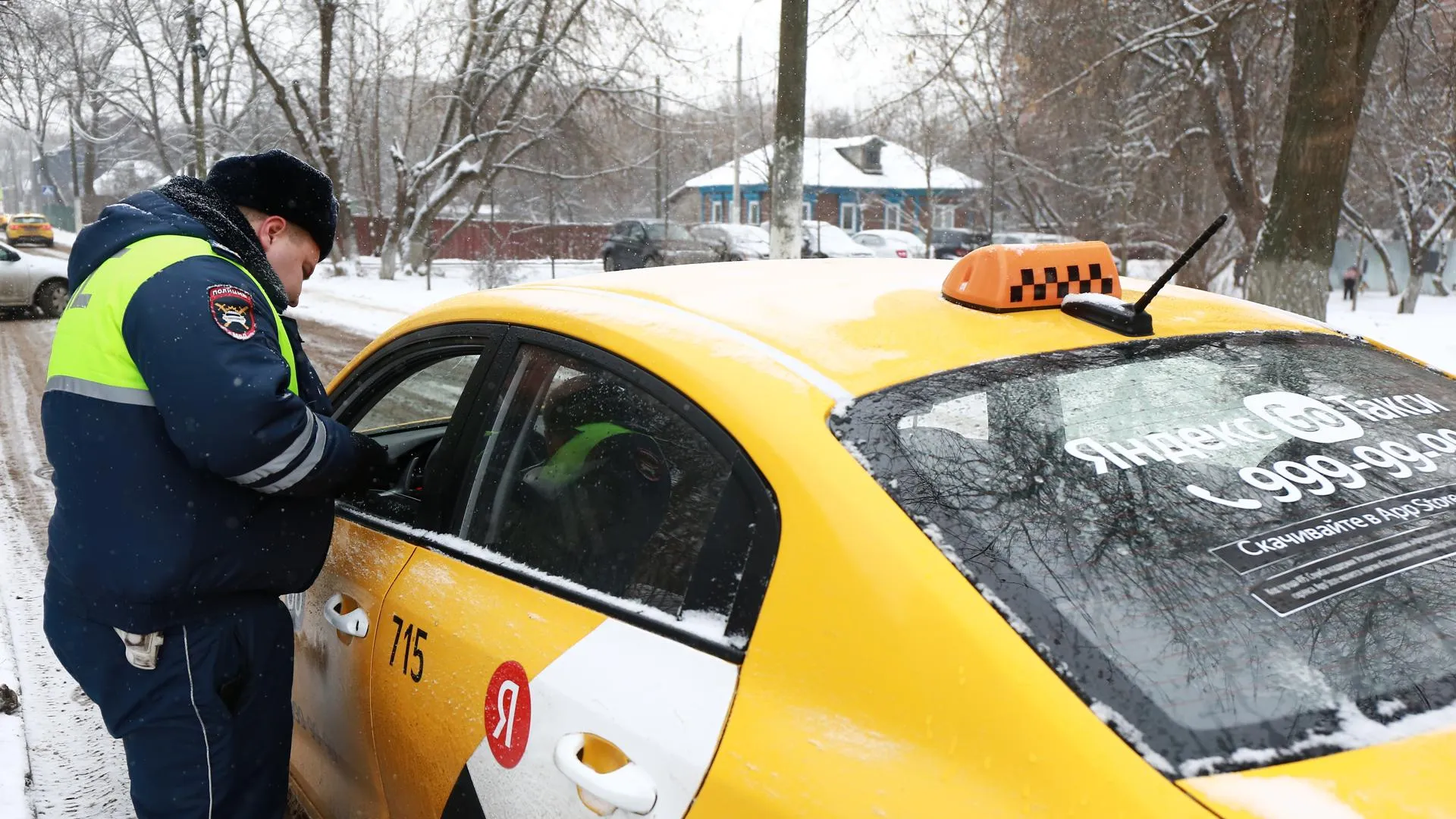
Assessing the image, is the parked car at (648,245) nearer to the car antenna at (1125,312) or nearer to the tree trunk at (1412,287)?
the tree trunk at (1412,287)

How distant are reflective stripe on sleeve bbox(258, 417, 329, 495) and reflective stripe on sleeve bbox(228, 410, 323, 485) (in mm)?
20

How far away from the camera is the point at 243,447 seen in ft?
6.36

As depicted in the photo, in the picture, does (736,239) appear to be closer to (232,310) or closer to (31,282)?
(31,282)

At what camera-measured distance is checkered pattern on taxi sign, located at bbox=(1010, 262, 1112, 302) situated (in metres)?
1.87

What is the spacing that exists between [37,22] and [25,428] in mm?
11961

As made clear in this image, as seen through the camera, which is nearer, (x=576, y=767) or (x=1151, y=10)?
(x=576, y=767)

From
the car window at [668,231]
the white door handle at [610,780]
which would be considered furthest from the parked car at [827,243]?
the white door handle at [610,780]

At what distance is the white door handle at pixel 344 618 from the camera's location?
2.13 meters

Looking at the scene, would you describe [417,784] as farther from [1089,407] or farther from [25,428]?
[25,428]

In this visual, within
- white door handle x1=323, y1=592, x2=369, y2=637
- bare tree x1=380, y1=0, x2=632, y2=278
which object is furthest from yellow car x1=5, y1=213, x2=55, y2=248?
white door handle x1=323, y1=592, x2=369, y2=637

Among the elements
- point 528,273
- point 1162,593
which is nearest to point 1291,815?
point 1162,593

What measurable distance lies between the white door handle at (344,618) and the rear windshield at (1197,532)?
122 centimetres

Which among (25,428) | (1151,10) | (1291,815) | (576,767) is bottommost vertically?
(25,428)

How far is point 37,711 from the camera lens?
3672 millimetres
